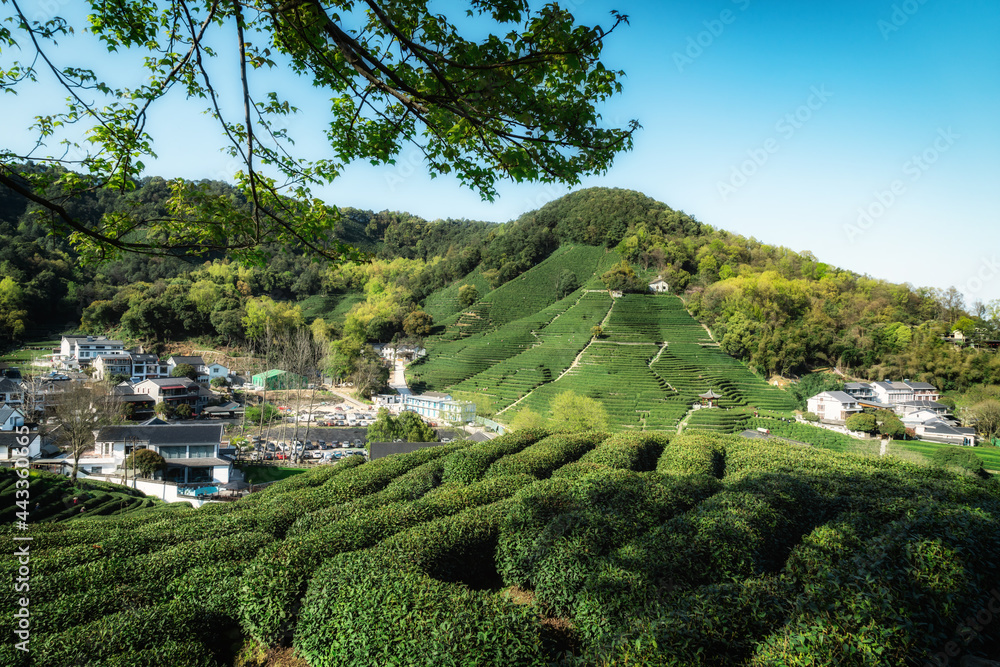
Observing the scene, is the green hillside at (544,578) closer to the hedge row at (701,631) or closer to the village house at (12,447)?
the hedge row at (701,631)

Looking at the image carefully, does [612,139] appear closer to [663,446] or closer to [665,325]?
[663,446]

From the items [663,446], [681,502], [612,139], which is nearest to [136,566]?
[612,139]

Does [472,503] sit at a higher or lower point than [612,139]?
lower

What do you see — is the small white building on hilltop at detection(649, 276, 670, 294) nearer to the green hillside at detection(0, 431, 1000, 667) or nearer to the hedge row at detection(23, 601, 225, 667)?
the green hillside at detection(0, 431, 1000, 667)

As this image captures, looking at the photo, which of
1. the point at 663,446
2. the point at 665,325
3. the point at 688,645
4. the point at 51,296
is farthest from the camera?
the point at 51,296

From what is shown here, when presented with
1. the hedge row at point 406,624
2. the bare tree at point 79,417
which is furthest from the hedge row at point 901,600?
the bare tree at point 79,417

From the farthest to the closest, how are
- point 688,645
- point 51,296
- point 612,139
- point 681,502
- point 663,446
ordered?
1. point 51,296
2. point 663,446
3. point 681,502
4. point 688,645
5. point 612,139
